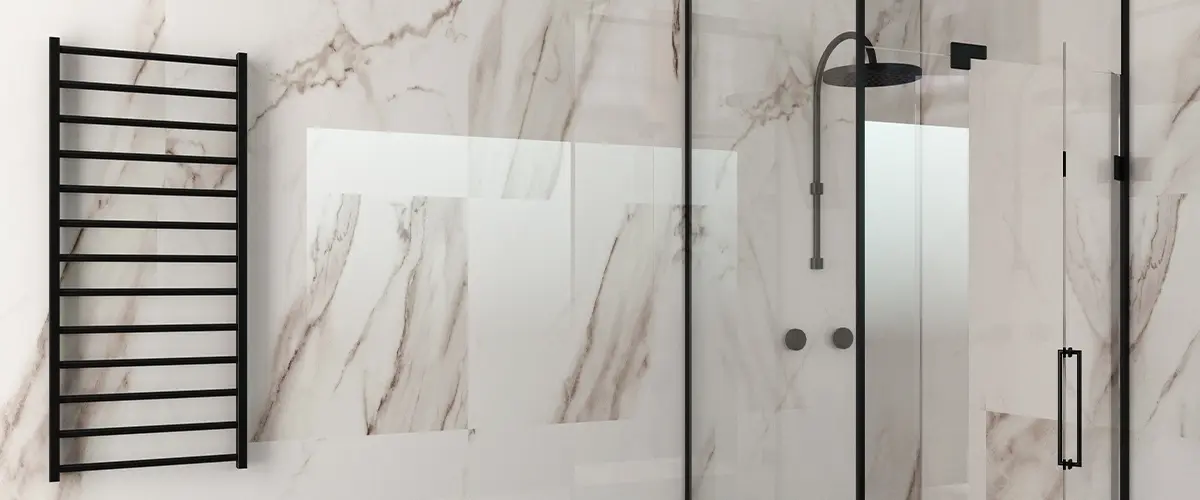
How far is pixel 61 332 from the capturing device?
1.96 m

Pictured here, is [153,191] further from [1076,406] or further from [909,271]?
[1076,406]

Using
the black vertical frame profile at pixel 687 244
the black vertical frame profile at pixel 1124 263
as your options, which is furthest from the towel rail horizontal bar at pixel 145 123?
the black vertical frame profile at pixel 1124 263

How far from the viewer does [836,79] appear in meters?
2.06

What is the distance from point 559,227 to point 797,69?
713 millimetres

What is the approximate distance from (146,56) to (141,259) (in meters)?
0.43

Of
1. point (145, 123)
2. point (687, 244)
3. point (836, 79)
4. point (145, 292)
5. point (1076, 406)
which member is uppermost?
point (836, 79)

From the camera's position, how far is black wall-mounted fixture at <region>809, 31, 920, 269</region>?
188 cm

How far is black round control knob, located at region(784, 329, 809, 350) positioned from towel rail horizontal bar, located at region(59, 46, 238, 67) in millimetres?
1382

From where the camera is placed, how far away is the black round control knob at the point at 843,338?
1.97 meters

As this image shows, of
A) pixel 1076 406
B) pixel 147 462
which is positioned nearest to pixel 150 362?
pixel 147 462

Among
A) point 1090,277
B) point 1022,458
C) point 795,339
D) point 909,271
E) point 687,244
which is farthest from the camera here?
point 687,244

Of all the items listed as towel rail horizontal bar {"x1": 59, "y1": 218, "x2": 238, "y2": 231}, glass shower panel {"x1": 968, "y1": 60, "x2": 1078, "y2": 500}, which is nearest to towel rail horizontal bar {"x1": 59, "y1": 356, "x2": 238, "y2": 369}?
towel rail horizontal bar {"x1": 59, "y1": 218, "x2": 238, "y2": 231}

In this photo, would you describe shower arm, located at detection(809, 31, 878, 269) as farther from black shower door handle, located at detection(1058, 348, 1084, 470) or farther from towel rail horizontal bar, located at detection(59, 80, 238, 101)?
towel rail horizontal bar, located at detection(59, 80, 238, 101)

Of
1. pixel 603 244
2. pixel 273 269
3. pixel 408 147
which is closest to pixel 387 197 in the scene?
pixel 408 147
